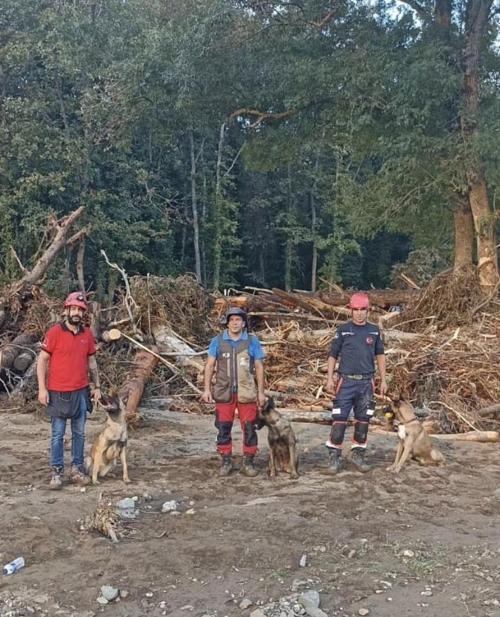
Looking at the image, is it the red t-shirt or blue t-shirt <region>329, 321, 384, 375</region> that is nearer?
the red t-shirt

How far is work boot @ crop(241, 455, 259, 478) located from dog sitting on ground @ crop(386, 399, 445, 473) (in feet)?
4.24

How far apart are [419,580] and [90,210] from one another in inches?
839

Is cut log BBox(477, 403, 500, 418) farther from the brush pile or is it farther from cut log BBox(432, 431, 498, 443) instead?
cut log BBox(432, 431, 498, 443)

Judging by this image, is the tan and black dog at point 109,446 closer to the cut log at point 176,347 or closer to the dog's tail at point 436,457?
the dog's tail at point 436,457

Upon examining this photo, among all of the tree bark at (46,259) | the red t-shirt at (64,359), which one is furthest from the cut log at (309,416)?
the tree bark at (46,259)

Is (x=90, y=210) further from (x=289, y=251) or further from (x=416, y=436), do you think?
(x=416, y=436)

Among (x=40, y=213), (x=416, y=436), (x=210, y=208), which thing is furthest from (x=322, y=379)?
(x=210, y=208)

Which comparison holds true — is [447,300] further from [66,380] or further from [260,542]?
[260,542]

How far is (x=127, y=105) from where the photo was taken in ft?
49.3

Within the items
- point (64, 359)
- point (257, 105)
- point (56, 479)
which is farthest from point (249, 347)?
point (257, 105)

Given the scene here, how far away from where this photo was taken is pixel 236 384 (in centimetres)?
609

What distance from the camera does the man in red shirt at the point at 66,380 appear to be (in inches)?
227

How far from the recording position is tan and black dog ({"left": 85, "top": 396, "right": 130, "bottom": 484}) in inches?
228

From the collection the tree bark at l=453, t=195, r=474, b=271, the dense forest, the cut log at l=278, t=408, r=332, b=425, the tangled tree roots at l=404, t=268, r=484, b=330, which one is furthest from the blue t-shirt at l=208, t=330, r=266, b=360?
the tree bark at l=453, t=195, r=474, b=271
